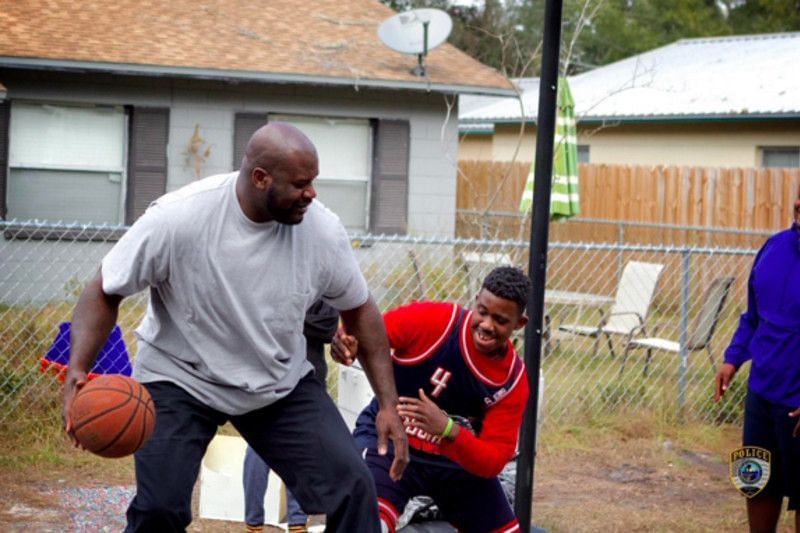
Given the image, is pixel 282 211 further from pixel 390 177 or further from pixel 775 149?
pixel 775 149

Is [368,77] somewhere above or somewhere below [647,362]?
above

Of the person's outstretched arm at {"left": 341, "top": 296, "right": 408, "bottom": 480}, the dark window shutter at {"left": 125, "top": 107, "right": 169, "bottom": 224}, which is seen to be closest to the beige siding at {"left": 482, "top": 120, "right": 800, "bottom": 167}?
the dark window shutter at {"left": 125, "top": 107, "right": 169, "bottom": 224}

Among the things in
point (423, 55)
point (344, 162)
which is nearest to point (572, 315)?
point (344, 162)

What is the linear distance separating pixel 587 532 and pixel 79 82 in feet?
31.2

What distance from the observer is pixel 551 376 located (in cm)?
1055

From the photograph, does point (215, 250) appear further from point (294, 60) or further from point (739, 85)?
point (739, 85)

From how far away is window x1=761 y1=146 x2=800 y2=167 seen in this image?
1831cm

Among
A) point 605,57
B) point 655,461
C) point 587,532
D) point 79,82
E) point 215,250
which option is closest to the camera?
point 215,250

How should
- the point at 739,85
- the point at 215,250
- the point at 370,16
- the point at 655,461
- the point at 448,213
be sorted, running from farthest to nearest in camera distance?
the point at 739,85
the point at 370,16
the point at 448,213
the point at 655,461
the point at 215,250

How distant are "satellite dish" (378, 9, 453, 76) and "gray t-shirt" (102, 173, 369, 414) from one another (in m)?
10.3

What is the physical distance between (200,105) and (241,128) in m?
0.56

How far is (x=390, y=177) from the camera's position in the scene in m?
15.5

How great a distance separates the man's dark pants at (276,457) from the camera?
4.21 metres

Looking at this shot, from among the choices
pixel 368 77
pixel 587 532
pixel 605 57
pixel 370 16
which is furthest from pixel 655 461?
pixel 605 57
